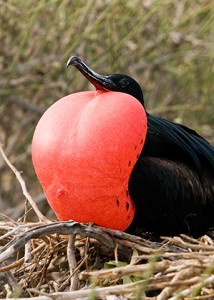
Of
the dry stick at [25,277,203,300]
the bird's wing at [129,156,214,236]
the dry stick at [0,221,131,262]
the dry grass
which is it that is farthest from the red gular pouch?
the dry grass

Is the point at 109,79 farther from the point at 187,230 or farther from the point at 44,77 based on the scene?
the point at 44,77

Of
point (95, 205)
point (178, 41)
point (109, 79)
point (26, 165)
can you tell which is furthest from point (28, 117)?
point (95, 205)

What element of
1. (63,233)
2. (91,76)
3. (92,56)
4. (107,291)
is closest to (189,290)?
(107,291)

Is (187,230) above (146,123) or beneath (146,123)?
beneath

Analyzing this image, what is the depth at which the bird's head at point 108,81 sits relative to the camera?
3.84m

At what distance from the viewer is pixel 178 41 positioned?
675 centimetres

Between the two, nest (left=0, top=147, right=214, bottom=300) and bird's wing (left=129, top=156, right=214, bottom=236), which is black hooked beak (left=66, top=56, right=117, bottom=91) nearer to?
bird's wing (left=129, top=156, right=214, bottom=236)

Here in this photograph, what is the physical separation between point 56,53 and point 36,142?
118 inches

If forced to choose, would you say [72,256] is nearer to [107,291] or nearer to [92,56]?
[107,291]

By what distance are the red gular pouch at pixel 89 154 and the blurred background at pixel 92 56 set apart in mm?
2280

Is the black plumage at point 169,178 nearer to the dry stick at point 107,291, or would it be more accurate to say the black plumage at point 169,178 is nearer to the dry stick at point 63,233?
the dry stick at point 63,233

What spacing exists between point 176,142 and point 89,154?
60cm

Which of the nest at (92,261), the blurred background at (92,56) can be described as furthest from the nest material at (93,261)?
the blurred background at (92,56)

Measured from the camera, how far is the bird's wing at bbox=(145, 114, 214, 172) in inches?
156
